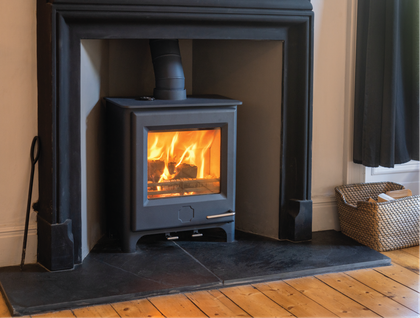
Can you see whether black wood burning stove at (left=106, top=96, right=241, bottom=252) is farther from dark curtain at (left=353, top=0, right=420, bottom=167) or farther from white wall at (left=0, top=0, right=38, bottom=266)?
dark curtain at (left=353, top=0, right=420, bottom=167)

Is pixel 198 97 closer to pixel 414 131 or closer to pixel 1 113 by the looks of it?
pixel 1 113

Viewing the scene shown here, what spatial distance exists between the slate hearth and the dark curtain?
0.56 m

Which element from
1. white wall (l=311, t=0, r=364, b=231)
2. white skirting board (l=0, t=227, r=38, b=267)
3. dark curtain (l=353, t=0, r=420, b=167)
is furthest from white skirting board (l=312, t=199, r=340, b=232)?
white skirting board (l=0, t=227, r=38, b=267)

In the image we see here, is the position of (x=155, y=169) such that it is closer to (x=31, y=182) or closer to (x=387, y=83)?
(x=31, y=182)

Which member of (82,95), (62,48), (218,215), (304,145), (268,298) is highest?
(62,48)

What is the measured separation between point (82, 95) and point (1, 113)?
36cm

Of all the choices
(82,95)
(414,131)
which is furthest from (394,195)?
(82,95)

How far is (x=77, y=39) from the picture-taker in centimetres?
218

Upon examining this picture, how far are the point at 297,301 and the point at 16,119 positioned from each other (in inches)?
57.1

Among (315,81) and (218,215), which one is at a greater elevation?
(315,81)

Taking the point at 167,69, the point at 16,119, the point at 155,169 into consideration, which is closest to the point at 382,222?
the point at 155,169

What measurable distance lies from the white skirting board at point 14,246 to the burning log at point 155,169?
60 centimetres

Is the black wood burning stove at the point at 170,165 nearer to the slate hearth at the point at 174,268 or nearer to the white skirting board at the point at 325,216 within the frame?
the slate hearth at the point at 174,268

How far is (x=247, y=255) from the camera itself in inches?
97.5
